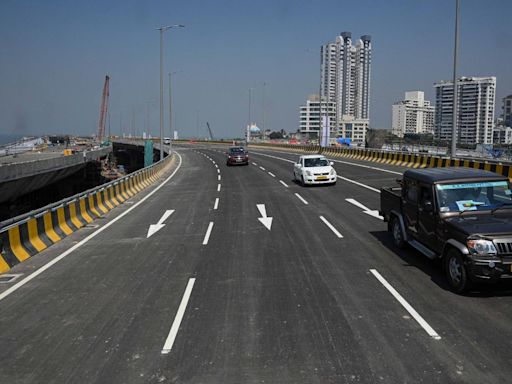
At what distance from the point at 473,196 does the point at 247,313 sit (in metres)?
4.86

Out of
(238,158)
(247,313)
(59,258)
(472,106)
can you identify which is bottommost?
(59,258)

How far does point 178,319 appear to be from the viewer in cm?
721

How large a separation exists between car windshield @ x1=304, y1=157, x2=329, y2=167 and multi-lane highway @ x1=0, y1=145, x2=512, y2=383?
1182 centimetres

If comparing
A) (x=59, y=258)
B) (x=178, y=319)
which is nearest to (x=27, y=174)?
(x=59, y=258)

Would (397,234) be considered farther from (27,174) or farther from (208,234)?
(27,174)

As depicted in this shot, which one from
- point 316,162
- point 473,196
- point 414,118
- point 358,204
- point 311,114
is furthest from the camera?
point 311,114

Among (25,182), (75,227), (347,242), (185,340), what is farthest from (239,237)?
(25,182)

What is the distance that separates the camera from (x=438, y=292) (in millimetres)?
8172

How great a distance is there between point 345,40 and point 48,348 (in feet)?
679

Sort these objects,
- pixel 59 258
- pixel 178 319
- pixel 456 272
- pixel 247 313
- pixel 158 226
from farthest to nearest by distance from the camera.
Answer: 1. pixel 158 226
2. pixel 59 258
3. pixel 456 272
4. pixel 247 313
5. pixel 178 319

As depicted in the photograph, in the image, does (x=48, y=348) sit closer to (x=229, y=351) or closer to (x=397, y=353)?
(x=229, y=351)

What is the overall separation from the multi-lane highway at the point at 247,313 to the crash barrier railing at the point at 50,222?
1.38 ft

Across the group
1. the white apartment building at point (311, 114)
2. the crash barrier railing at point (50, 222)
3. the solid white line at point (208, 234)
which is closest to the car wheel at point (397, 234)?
the solid white line at point (208, 234)

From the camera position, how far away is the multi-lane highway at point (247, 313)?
5613mm
